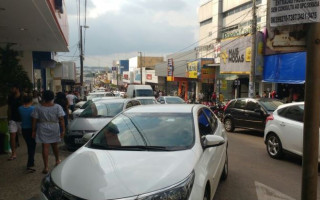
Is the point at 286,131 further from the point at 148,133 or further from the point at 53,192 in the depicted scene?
the point at 53,192

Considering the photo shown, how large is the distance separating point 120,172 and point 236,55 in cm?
2205

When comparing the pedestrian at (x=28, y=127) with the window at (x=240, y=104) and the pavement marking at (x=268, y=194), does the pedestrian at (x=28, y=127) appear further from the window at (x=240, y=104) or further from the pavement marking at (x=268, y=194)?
the window at (x=240, y=104)

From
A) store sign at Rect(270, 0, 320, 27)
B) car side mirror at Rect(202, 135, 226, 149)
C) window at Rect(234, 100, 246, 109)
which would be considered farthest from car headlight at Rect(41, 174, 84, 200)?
window at Rect(234, 100, 246, 109)

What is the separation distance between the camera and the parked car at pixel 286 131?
7.56 m

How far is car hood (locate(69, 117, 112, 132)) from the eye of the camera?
28.6ft

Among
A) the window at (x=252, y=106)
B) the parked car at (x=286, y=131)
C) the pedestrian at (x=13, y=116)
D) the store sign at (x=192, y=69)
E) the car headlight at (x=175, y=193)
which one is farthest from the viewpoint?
the store sign at (x=192, y=69)

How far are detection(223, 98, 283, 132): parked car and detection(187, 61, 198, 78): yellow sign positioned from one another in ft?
62.0

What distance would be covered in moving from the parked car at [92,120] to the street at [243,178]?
0.51 meters

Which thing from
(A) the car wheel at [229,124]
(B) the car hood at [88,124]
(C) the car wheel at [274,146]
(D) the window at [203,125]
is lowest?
(A) the car wheel at [229,124]

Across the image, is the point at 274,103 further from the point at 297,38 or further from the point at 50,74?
the point at 50,74

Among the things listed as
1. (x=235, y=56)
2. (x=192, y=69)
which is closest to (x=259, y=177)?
(x=235, y=56)

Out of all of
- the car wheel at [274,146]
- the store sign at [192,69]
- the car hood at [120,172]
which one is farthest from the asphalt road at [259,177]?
the store sign at [192,69]

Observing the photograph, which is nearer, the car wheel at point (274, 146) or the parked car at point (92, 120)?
the car wheel at point (274, 146)

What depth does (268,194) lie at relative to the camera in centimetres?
564
